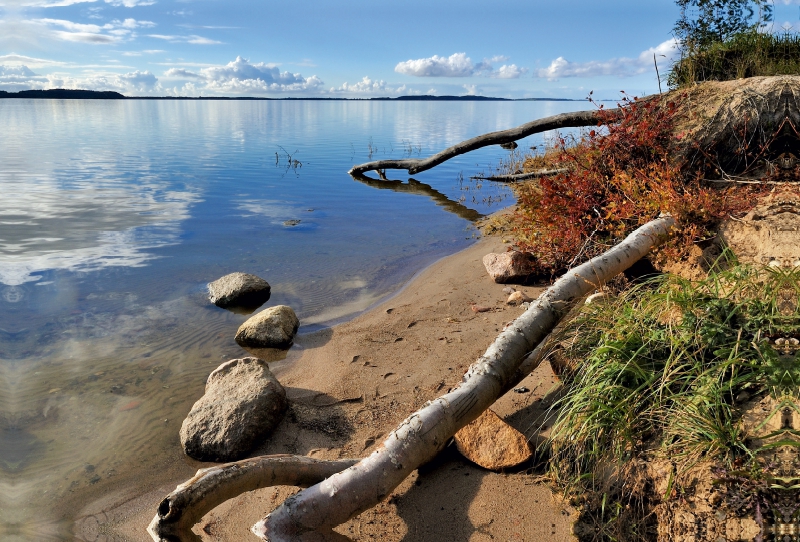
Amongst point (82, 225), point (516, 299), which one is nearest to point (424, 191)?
point (82, 225)

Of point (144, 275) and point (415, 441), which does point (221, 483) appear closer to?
point (415, 441)

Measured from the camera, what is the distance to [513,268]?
27.5 feet

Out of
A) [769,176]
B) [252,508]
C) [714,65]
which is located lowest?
[252,508]

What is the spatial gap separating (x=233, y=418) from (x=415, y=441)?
7.15 ft

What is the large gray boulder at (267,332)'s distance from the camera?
715 cm

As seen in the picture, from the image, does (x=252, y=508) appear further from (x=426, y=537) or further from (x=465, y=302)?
(x=465, y=302)

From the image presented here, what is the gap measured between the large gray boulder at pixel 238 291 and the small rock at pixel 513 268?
4.04 meters

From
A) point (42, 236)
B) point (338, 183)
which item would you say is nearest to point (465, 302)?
point (42, 236)

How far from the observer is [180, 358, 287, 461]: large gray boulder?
4.85 metres

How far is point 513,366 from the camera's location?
4.36m

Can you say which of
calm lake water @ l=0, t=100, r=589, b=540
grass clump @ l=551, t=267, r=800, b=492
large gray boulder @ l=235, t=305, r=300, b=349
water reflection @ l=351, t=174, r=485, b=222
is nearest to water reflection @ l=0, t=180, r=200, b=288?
calm lake water @ l=0, t=100, r=589, b=540

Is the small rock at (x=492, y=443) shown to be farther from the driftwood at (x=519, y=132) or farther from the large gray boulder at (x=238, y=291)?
the driftwood at (x=519, y=132)

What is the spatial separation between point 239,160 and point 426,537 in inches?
1016

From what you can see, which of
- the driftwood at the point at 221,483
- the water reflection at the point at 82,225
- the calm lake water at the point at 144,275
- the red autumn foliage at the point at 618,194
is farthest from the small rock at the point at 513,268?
the water reflection at the point at 82,225
